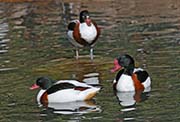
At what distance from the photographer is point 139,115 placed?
1172 cm

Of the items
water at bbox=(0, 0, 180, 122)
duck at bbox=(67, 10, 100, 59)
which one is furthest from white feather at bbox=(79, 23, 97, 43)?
water at bbox=(0, 0, 180, 122)

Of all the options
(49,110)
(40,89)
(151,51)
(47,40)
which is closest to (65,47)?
(47,40)

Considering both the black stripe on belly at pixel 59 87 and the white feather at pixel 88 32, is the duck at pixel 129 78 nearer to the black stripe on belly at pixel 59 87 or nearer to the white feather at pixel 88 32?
the black stripe on belly at pixel 59 87

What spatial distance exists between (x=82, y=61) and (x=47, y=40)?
311 cm

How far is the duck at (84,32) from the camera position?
1730 cm

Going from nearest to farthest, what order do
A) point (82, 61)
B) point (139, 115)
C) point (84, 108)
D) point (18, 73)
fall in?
point (139, 115) → point (84, 108) → point (18, 73) → point (82, 61)

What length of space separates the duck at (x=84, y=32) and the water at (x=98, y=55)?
36 centimetres

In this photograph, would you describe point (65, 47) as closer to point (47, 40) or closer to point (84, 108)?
point (47, 40)

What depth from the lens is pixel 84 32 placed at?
1731 centimetres

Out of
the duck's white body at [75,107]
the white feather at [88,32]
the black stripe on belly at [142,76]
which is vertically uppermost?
the white feather at [88,32]

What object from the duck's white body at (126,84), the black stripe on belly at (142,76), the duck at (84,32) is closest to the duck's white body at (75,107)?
the duck's white body at (126,84)

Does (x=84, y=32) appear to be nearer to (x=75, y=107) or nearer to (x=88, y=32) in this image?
(x=88, y=32)

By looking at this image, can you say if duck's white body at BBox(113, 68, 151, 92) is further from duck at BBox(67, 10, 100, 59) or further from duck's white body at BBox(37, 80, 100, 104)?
duck at BBox(67, 10, 100, 59)

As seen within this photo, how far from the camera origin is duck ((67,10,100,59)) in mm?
Answer: 17297
